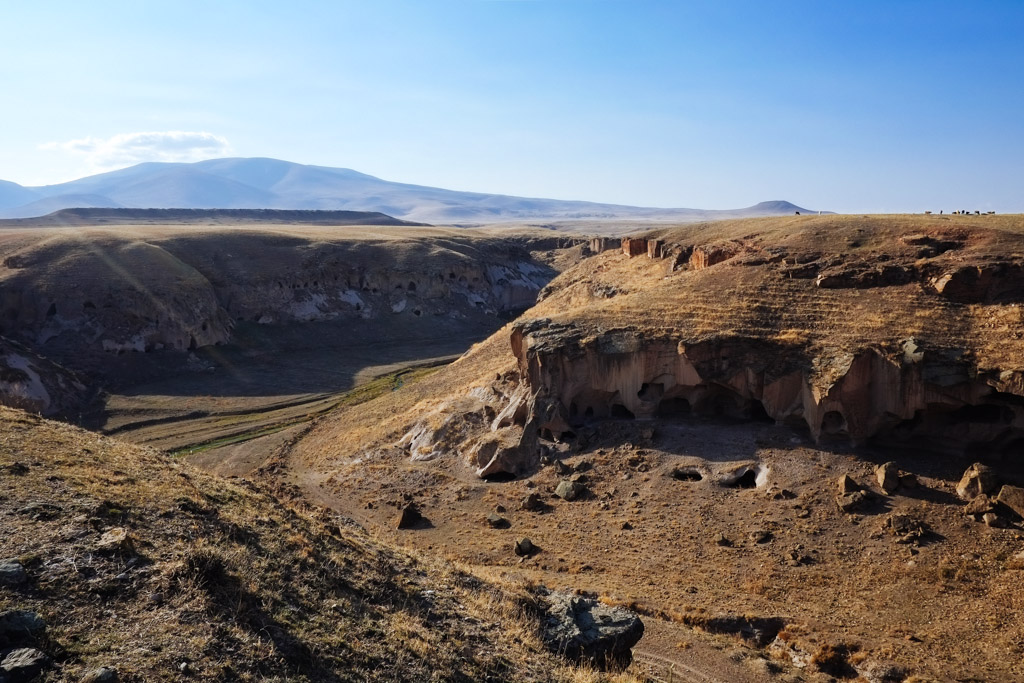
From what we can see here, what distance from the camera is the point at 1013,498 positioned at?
21.9 meters

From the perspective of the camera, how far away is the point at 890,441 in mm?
26562

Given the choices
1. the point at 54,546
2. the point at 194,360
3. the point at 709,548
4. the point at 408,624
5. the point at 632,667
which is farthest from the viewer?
the point at 194,360

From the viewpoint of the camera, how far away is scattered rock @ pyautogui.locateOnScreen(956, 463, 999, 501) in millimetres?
22609

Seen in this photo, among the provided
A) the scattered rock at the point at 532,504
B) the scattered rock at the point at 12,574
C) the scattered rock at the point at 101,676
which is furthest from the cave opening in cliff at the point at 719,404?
the scattered rock at the point at 101,676

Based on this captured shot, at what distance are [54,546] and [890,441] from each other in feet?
85.4

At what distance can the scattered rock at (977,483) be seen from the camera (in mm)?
22609

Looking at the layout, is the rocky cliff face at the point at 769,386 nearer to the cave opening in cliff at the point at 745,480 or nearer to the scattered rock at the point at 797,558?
the cave opening in cliff at the point at 745,480

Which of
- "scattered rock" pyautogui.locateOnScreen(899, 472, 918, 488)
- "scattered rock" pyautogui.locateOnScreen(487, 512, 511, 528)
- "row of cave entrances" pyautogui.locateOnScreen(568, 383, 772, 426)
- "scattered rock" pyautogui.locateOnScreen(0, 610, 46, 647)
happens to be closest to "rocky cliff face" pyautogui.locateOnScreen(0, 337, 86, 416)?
"scattered rock" pyautogui.locateOnScreen(487, 512, 511, 528)

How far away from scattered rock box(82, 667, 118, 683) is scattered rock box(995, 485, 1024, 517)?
78.1 feet

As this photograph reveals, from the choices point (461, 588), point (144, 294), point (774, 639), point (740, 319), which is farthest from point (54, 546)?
point (144, 294)

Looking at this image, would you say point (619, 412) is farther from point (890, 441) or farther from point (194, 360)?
→ point (194, 360)

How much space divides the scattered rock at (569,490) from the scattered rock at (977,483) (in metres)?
12.7

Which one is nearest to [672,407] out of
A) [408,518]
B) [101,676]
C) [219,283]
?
[408,518]

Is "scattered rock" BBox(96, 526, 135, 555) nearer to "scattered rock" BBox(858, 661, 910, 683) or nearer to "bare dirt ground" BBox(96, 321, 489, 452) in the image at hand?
"scattered rock" BBox(858, 661, 910, 683)
